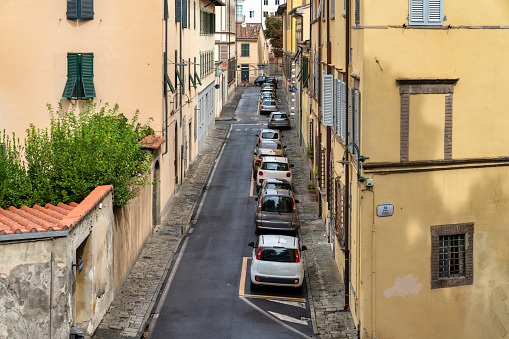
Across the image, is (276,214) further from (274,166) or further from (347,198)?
(274,166)

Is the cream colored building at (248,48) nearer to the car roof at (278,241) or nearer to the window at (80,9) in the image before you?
the window at (80,9)

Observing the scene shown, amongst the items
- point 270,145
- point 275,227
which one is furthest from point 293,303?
point 270,145

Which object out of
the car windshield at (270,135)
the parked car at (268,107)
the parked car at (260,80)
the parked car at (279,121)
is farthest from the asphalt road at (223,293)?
the parked car at (260,80)

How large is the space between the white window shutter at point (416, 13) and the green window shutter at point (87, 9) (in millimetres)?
14912

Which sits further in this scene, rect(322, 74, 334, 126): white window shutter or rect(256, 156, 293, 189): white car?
rect(256, 156, 293, 189): white car

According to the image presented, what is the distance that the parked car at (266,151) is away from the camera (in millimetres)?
36188

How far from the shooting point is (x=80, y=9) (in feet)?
88.2

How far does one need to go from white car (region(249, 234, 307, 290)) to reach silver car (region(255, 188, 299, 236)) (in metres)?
5.27

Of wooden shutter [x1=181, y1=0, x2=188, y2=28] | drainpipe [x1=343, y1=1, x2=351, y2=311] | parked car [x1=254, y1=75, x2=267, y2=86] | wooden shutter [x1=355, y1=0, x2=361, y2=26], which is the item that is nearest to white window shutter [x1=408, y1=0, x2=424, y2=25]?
wooden shutter [x1=355, y1=0, x2=361, y2=26]

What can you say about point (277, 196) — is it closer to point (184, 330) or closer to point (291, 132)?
point (184, 330)

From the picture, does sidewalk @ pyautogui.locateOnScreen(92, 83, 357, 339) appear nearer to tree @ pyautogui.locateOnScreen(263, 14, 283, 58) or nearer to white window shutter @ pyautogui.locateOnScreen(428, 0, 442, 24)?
white window shutter @ pyautogui.locateOnScreen(428, 0, 442, 24)

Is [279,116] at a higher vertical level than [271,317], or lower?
higher

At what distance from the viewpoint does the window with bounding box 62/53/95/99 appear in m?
27.1

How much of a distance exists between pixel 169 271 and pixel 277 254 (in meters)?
3.82
